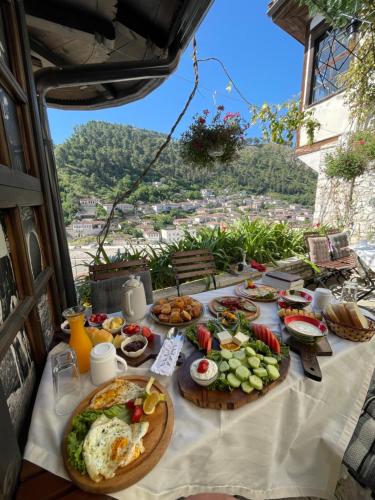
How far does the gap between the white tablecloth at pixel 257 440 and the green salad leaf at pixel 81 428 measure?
55 millimetres

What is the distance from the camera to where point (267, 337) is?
101cm

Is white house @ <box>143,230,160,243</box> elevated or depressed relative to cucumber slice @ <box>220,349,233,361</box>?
elevated

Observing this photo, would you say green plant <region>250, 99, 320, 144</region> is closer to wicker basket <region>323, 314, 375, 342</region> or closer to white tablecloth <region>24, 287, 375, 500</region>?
wicker basket <region>323, 314, 375, 342</region>

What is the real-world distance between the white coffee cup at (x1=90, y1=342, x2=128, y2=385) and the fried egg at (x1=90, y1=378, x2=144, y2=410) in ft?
0.15

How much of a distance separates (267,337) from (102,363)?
0.77m

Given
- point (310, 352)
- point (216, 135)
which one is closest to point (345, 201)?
point (216, 135)

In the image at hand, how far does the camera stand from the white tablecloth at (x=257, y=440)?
0.62m

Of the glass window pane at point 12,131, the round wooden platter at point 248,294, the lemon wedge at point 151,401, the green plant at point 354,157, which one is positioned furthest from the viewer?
the green plant at point 354,157

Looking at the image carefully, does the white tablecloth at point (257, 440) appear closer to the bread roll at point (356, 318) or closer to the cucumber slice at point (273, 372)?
the cucumber slice at point (273, 372)

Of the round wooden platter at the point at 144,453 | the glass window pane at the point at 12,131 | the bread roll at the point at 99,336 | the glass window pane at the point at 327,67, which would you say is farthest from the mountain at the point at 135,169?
the round wooden platter at the point at 144,453

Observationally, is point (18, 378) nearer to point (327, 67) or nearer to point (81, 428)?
point (81, 428)

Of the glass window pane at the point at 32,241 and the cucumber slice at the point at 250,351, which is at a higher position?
the glass window pane at the point at 32,241

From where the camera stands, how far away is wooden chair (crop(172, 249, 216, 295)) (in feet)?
7.48

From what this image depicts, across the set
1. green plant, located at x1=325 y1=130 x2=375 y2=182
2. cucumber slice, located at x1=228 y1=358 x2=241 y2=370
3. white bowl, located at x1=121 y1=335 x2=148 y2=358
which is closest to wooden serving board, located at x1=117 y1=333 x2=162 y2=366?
white bowl, located at x1=121 y1=335 x2=148 y2=358
